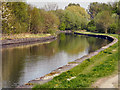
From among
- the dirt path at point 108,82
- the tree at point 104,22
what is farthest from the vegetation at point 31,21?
the dirt path at point 108,82

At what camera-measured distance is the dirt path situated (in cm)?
1399

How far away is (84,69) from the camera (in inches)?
786

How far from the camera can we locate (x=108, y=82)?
1490 cm

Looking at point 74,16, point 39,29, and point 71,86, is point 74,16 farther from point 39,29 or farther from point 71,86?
point 71,86

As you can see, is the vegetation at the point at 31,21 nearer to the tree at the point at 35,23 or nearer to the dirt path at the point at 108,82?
the tree at the point at 35,23

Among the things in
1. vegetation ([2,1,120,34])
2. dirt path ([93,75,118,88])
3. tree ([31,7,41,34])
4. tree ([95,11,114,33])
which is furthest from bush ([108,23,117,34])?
dirt path ([93,75,118,88])

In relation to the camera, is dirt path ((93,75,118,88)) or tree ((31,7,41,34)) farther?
tree ((31,7,41,34))

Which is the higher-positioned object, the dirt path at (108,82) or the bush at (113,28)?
the dirt path at (108,82)

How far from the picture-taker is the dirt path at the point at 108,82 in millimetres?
13986

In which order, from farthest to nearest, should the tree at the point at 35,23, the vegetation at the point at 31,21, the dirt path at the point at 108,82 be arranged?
the tree at the point at 35,23 < the vegetation at the point at 31,21 < the dirt path at the point at 108,82

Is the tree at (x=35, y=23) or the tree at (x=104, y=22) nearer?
the tree at (x=35, y=23)

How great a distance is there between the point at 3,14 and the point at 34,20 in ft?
48.0

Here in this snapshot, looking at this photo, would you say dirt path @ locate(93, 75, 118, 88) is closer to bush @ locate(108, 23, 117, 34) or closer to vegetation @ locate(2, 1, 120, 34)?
vegetation @ locate(2, 1, 120, 34)

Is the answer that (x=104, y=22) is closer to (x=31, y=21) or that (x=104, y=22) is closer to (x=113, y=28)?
(x=113, y=28)
